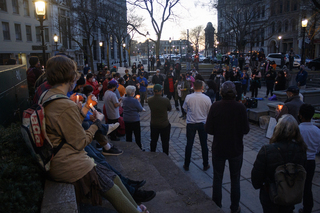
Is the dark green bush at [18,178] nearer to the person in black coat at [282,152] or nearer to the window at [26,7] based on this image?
the person in black coat at [282,152]

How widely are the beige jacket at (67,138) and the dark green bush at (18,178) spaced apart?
19cm

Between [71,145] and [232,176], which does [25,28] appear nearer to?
[232,176]

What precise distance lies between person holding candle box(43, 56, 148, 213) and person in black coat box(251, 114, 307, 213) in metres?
1.56

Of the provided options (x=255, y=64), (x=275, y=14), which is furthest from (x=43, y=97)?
(x=275, y=14)

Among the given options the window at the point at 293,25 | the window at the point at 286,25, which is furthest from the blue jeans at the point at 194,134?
the window at the point at 286,25

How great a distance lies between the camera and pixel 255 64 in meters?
28.1

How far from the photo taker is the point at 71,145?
213 cm

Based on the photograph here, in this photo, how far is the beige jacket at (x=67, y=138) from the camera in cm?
205

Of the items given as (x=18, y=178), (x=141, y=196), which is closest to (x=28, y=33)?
(x=141, y=196)

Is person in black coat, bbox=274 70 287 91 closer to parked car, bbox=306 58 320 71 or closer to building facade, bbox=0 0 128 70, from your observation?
parked car, bbox=306 58 320 71

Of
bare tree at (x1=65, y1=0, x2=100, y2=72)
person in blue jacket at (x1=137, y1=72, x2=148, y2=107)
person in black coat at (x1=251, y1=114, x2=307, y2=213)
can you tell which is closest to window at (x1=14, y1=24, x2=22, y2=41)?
bare tree at (x1=65, y1=0, x2=100, y2=72)

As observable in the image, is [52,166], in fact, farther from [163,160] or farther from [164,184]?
[163,160]

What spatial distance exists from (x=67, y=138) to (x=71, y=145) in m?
0.09

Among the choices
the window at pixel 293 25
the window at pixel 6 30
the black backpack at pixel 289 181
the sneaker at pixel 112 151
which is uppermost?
the window at pixel 293 25
